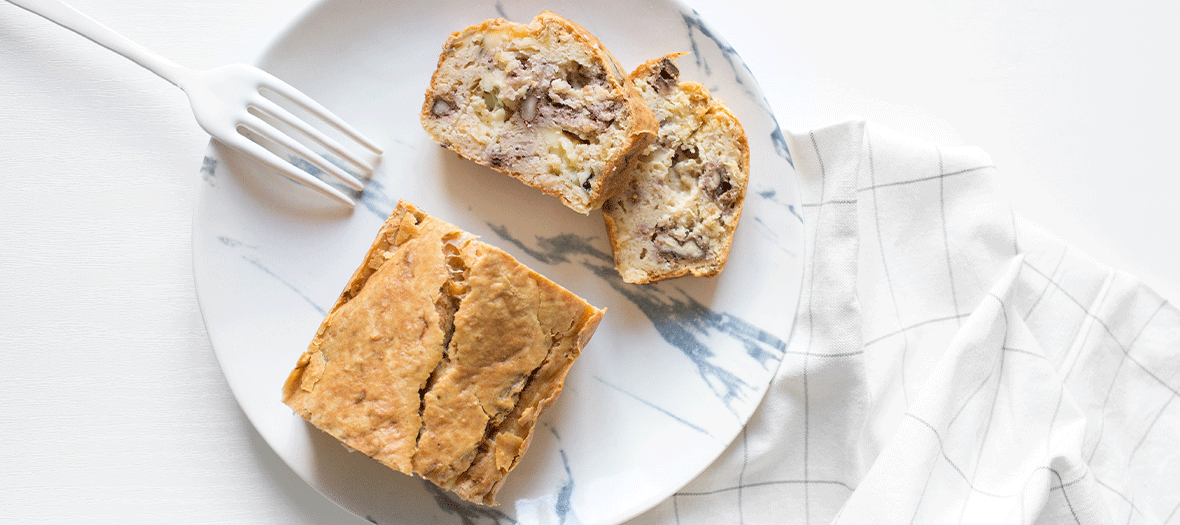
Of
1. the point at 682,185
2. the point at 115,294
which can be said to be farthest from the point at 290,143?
the point at 682,185

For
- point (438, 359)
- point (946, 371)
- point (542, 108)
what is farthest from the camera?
point (946, 371)

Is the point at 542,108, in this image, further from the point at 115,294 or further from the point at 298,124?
the point at 115,294

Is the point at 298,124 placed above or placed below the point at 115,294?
above

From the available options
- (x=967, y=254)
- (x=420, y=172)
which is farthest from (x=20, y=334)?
(x=967, y=254)

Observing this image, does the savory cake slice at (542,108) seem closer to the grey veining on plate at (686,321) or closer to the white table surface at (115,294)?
Result: the grey veining on plate at (686,321)

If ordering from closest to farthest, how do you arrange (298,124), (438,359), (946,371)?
(438,359) → (298,124) → (946,371)

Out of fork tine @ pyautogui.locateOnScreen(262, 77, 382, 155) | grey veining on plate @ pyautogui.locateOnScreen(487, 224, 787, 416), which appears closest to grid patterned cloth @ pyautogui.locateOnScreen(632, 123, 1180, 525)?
grey veining on plate @ pyautogui.locateOnScreen(487, 224, 787, 416)

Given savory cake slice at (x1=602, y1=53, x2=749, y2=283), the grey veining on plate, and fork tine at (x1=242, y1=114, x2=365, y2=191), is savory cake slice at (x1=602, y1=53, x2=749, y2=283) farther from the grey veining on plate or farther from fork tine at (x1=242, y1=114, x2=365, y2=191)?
fork tine at (x1=242, y1=114, x2=365, y2=191)
